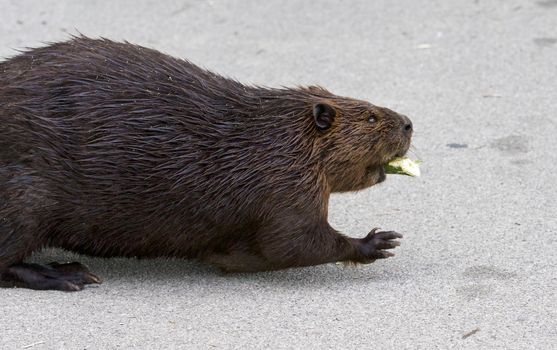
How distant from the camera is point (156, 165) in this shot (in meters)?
4.76

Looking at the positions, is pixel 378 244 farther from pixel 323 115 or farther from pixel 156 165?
pixel 156 165

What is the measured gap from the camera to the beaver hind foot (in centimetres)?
485

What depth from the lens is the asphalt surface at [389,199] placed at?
4.54m

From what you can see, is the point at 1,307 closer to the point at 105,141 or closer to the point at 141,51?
the point at 105,141

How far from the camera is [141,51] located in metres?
5.07

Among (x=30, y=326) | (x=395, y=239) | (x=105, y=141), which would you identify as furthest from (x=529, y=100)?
(x=30, y=326)


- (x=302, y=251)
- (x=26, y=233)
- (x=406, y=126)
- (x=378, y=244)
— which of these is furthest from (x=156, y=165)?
(x=406, y=126)

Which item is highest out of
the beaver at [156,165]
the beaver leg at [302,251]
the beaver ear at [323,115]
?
the beaver ear at [323,115]

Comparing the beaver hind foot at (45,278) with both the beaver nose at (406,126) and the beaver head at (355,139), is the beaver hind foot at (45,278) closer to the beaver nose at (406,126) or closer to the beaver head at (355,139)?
the beaver head at (355,139)

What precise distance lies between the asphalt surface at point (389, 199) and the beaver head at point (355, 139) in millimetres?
445

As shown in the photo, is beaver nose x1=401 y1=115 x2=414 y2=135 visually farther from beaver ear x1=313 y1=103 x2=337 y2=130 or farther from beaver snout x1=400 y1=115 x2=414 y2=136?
beaver ear x1=313 y1=103 x2=337 y2=130

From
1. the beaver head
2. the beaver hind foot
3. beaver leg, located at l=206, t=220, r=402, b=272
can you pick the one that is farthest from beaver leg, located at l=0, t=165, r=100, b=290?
the beaver head

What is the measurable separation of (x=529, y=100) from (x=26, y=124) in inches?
135

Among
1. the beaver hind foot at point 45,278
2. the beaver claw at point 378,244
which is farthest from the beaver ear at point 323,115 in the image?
the beaver hind foot at point 45,278
